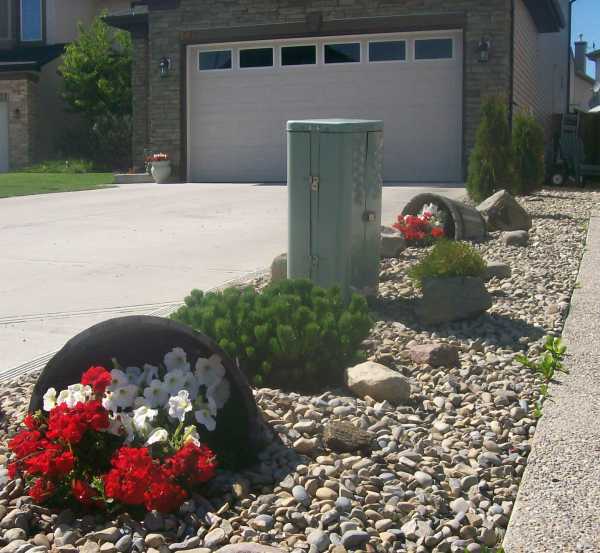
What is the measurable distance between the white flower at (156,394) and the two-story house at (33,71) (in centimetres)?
2614

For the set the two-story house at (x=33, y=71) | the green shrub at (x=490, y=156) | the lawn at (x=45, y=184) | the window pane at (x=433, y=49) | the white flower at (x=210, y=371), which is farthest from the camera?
the two-story house at (x=33, y=71)

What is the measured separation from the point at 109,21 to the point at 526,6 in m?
10.0

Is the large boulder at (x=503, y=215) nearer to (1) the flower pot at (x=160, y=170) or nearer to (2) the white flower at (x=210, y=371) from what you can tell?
(2) the white flower at (x=210, y=371)

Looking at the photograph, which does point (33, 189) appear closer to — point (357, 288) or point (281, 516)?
point (357, 288)

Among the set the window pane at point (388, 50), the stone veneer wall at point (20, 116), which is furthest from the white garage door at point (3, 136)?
the window pane at point (388, 50)

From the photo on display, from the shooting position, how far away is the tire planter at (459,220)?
9.61m

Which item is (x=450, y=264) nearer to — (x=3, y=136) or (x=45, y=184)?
(x=45, y=184)

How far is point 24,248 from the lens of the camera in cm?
951

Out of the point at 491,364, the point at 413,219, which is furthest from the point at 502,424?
the point at 413,219

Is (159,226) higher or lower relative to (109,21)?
lower

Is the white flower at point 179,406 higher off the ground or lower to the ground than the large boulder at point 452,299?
lower

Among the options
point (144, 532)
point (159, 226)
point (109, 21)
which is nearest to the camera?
point (144, 532)

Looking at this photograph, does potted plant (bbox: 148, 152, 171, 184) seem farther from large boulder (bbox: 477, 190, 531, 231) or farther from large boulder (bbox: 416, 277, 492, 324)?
large boulder (bbox: 416, 277, 492, 324)

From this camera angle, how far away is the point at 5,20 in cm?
3142
